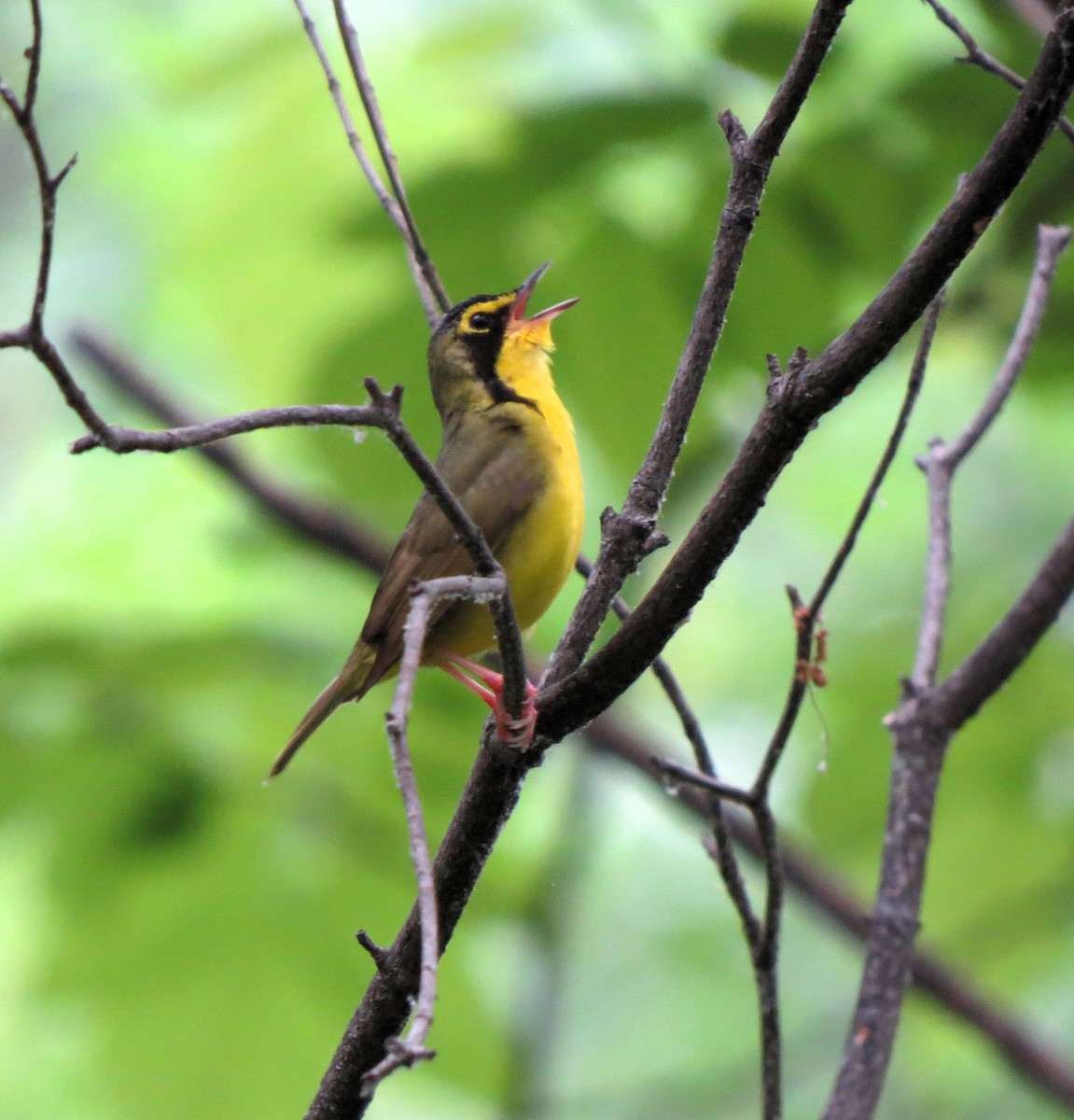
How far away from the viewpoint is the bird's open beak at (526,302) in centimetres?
452

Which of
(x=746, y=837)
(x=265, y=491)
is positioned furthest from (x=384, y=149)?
(x=746, y=837)

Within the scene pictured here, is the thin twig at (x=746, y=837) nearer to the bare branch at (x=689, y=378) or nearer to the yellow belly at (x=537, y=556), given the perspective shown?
the yellow belly at (x=537, y=556)

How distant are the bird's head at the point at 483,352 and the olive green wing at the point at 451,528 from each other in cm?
46

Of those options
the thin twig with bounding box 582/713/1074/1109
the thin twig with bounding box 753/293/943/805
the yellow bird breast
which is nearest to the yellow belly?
the yellow bird breast

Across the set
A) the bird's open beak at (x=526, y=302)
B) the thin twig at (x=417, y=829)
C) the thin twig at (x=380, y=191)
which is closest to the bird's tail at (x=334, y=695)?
the thin twig at (x=380, y=191)

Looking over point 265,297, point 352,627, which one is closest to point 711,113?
point 265,297

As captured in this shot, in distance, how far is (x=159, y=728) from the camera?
15.1 feet

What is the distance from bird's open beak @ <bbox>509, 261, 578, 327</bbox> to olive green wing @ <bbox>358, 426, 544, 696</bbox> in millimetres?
385

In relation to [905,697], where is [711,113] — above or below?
above

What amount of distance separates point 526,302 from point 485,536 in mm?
950

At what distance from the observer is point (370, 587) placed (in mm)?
5324

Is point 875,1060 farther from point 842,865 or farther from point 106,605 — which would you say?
point 106,605

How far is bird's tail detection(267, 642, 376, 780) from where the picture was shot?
4.43m

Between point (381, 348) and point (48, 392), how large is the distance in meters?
6.14
